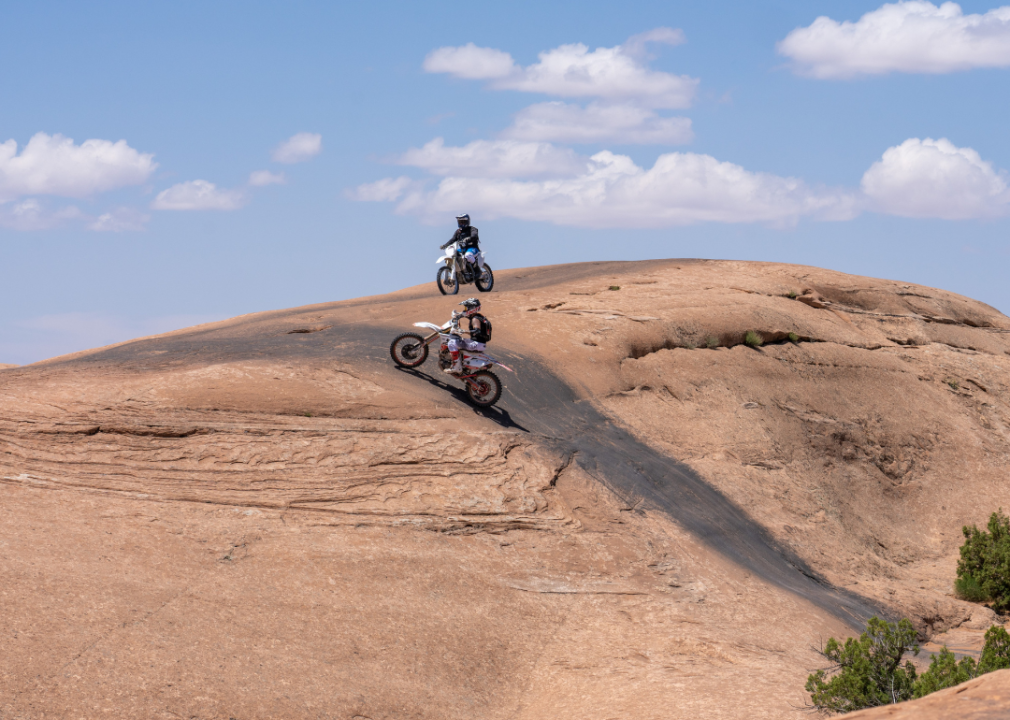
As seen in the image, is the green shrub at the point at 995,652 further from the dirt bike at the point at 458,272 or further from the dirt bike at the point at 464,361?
the dirt bike at the point at 458,272

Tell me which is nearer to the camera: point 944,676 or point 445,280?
point 944,676

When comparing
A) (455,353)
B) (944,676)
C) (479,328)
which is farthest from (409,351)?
(944,676)

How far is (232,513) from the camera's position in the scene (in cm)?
1209

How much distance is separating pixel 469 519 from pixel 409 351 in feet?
16.0

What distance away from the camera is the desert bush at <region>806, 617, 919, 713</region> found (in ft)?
30.7

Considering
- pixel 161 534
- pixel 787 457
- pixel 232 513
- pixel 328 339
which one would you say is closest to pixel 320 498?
pixel 232 513

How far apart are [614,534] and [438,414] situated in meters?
3.83

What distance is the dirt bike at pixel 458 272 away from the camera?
2388 centimetres

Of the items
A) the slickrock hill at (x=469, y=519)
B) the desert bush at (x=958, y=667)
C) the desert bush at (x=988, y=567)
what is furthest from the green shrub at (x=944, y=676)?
the desert bush at (x=988, y=567)

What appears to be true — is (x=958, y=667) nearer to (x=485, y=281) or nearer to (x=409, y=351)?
(x=409, y=351)

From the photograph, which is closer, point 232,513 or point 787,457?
point 232,513

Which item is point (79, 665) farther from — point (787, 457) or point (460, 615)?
point (787, 457)

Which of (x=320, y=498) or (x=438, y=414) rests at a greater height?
(x=438, y=414)

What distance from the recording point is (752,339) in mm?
22391
